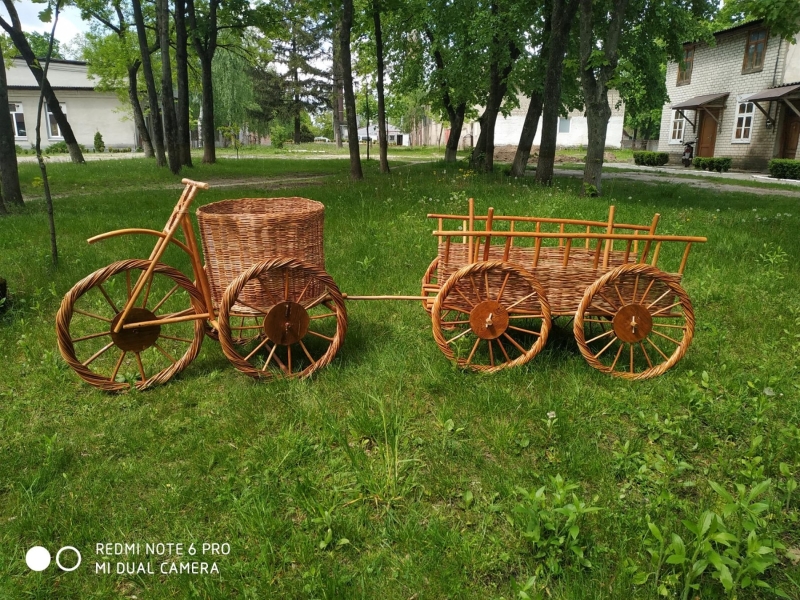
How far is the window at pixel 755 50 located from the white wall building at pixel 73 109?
3769 cm

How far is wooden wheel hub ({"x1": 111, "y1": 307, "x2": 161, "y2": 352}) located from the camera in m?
3.62

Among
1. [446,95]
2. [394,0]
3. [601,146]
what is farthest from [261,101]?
[601,146]

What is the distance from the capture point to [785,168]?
21.0 m

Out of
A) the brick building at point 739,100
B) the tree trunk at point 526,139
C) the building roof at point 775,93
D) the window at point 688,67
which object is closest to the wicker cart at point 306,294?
the tree trunk at point 526,139

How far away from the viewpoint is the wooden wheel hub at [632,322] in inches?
140

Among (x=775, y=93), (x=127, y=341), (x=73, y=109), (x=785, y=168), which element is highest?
(x=73, y=109)

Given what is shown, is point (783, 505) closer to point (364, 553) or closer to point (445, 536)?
point (445, 536)

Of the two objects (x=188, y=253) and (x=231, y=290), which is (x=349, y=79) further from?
(x=231, y=290)

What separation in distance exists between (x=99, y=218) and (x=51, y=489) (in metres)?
6.73

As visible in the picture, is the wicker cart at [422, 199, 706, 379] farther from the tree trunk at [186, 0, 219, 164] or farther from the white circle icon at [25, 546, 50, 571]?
the tree trunk at [186, 0, 219, 164]

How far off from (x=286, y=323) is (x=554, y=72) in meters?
12.3

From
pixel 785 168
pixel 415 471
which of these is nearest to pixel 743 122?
pixel 785 168

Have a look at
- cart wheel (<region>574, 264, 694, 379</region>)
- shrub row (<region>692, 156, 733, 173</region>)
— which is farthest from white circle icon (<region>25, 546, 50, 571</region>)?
shrub row (<region>692, 156, 733, 173</region>)

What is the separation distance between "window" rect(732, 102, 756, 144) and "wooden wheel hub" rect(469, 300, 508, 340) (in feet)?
95.5
